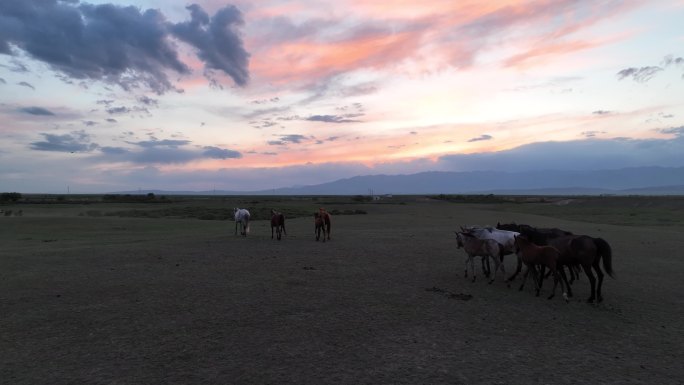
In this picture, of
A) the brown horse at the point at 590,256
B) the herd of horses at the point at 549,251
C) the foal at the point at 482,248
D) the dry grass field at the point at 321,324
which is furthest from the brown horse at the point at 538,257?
the foal at the point at 482,248

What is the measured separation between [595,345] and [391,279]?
227 inches

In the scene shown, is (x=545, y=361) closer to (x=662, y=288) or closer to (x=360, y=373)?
(x=360, y=373)

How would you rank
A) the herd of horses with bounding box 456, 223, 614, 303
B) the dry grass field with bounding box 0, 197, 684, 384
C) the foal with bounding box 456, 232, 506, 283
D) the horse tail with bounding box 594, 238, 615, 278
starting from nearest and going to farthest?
the dry grass field with bounding box 0, 197, 684, 384, the horse tail with bounding box 594, 238, 615, 278, the herd of horses with bounding box 456, 223, 614, 303, the foal with bounding box 456, 232, 506, 283

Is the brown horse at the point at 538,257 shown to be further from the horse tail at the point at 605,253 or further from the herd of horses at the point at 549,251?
the horse tail at the point at 605,253

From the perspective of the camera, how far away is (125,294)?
1016cm

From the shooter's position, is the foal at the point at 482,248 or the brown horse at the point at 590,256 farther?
the foal at the point at 482,248

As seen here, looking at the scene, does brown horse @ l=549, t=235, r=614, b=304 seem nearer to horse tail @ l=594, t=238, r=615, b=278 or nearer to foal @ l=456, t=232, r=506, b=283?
horse tail @ l=594, t=238, r=615, b=278

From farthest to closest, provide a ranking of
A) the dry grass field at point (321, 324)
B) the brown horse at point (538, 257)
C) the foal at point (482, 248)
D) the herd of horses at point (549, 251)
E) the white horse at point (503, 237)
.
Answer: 1. the white horse at point (503, 237)
2. the foal at point (482, 248)
3. the brown horse at point (538, 257)
4. the herd of horses at point (549, 251)
5. the dry grass field at point (321, 324)

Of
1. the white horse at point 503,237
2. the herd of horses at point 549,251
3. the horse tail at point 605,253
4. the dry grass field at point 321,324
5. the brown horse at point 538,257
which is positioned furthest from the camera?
the white horse at point 503,237

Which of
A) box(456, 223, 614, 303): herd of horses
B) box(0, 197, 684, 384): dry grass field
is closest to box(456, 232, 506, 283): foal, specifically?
box(456, 223, 614, 303): herd of horses

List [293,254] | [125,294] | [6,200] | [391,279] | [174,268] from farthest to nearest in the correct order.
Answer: [6,200], [293,254], [174,268], [391,279], [125,294]

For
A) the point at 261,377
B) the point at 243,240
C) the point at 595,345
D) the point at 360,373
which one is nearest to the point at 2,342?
the point at 261,377

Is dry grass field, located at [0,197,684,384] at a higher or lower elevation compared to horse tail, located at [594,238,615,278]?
lower

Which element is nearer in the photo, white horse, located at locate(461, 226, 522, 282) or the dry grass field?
the dry grass field
